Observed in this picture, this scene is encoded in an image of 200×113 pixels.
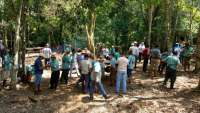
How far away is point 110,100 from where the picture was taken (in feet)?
57.7

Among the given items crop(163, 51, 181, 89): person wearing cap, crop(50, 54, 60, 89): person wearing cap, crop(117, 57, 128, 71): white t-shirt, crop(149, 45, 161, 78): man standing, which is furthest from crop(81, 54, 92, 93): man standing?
crop(149, 45, 161, 78): man standing

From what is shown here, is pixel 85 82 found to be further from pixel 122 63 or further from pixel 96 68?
pixel 122 63

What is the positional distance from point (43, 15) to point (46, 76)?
3.96m

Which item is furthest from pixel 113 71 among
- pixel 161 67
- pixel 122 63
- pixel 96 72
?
pixel 161 67

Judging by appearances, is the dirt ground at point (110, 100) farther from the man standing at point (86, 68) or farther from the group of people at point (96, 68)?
the man standing at point (86, 68)

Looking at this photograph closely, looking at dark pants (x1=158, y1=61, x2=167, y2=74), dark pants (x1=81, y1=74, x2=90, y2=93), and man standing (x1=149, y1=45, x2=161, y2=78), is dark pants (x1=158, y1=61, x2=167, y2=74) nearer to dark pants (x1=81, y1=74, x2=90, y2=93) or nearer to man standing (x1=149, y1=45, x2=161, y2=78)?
man standing (x1=149, y1=45, x2=161, y2=78)

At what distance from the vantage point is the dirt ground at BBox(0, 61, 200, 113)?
16.9 meters

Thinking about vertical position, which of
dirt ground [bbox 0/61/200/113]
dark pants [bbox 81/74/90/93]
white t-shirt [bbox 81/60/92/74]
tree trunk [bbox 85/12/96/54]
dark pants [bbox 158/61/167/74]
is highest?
tree trunk [bbox 85/12/96/54]

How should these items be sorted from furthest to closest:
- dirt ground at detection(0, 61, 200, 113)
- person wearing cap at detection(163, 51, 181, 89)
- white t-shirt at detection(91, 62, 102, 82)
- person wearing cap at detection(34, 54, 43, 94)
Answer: person wearing cap at detection(163, 51, 181, 89) → person wearing cap at detection(34, 54, 43, 94) → white t-shirt at detection(91, 62, 102, 82) → dirt ground at detection(0, 61, 200, 113)

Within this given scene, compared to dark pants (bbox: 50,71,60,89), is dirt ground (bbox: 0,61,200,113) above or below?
below

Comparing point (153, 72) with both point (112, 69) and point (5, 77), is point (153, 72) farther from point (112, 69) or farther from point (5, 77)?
point (5, 77)

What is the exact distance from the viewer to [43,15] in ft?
83.5

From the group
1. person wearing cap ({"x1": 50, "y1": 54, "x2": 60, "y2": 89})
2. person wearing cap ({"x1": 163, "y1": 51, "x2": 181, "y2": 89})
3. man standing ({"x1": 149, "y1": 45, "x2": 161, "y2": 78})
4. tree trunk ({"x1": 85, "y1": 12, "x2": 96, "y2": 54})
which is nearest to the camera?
person wearing cap ({"x1": 163, "y1": 51, "x2": 181, "y2": 89})

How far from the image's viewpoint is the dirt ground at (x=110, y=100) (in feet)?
55.4
